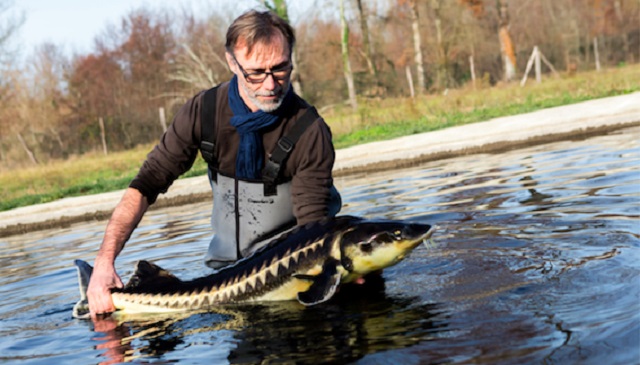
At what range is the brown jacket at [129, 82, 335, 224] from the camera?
491cm

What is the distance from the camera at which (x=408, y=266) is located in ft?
17.9

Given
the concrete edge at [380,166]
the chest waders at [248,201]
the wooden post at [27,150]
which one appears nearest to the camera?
the chest waders at [248,201]

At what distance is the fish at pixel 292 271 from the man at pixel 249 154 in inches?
7.6

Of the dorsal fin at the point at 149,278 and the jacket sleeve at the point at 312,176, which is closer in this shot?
the dorsal fin at the point at 149,278

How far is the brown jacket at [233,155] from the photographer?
4.91m

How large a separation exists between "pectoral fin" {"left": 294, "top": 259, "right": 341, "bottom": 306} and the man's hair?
140 centimetres

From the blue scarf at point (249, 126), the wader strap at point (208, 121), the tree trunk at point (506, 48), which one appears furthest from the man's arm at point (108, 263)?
the tree trunk at point (506, 48)

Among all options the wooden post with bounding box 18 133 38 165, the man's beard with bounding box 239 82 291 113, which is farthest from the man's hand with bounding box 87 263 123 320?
the wooden post with bounding box 18 133 38 165

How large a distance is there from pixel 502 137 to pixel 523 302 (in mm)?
10034

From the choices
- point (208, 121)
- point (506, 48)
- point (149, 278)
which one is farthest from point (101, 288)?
point (506, 48)

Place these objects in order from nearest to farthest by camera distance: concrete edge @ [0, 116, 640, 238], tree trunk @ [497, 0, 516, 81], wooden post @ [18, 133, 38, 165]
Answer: concrete edge @ [0, 116, 640, 238] < tree trunk @ [497, 0, 516, 81] < wooden post @ [18, 133, 38, 165]

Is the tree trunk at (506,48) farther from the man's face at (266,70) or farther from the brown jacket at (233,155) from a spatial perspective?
the man's face at (266,70)

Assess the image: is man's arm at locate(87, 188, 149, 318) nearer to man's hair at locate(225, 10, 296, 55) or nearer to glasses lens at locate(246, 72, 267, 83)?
glasses lens at locate(246, 72, 267, 83)

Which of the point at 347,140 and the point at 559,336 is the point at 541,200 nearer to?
the point at 559,336
